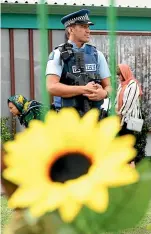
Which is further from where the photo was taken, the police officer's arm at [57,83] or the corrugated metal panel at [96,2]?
the corrugated metal panel at [96,2]

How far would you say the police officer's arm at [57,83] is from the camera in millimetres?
2071

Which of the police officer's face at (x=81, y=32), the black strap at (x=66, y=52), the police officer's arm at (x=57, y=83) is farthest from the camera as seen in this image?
the police officer's face at (x=81, y=32)

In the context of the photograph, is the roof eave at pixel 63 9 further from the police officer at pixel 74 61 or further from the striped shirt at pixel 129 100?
the police officer at pixel 74 61

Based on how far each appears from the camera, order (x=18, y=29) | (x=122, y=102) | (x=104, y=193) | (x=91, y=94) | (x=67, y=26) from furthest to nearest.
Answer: (x=18, y=29) < (x=122, y=102) < (x=67, y=26) < (x=91, y=94) < (x=104, y=193)

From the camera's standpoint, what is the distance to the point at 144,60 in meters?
9.16

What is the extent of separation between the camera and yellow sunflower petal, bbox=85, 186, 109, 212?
527mm

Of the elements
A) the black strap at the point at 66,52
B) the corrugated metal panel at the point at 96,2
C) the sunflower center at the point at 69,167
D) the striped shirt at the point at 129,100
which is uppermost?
the corrugated metal panel at the point at 96,2

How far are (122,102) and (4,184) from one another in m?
5.46

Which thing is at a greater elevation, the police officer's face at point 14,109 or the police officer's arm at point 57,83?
the police officer's arm at point 57,83

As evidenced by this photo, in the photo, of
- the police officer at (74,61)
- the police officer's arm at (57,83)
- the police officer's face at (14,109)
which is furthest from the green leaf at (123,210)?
the police officer's face at (14,109)

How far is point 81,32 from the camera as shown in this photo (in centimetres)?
344

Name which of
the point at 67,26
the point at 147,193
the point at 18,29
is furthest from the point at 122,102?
the point at 147,193

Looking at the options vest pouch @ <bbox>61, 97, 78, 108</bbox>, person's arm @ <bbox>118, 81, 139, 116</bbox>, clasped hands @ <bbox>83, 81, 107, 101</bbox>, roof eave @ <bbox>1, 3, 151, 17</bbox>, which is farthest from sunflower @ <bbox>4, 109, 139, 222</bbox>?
roof eave @ <bbox>1, 3, 151, 17</bbox>

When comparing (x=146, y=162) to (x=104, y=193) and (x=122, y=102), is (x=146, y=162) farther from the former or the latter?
(x=122, y=102)
